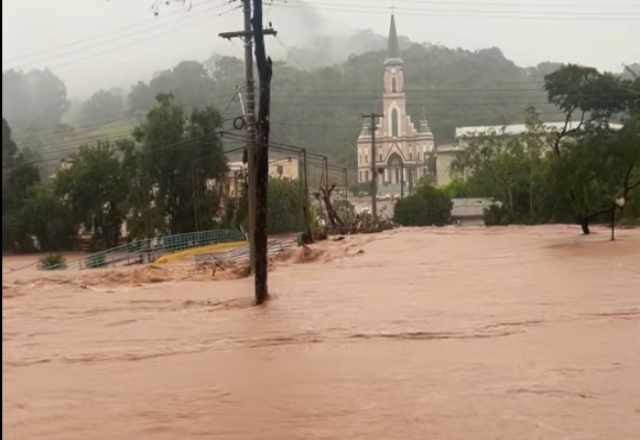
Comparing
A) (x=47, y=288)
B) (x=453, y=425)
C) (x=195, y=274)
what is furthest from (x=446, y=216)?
(x=453, y=425)

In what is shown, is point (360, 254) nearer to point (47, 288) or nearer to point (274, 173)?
point (47, 288)

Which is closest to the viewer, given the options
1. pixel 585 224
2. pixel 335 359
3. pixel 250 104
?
pixel 335 359

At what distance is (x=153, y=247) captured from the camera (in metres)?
38.4

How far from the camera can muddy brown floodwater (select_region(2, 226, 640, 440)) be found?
23.3 feet

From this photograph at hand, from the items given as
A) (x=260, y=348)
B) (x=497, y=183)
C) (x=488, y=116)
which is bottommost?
(x=260, y=348)

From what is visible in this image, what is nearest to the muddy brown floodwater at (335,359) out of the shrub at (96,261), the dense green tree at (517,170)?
the shrub at (96,261)

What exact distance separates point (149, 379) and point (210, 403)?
1.54 m

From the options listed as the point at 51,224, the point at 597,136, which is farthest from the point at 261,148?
the point at 51,224

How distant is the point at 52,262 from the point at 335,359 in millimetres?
25108

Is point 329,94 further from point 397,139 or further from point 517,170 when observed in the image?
point 517,170

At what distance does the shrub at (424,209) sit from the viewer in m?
59.2

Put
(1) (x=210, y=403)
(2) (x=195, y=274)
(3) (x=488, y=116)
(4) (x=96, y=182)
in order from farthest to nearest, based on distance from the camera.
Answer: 1. (3) (x=488, y=116)
2. (4) (x=96, y=182)
3. (2) (x=195, y=274)
4. (1) (x=210, y=403)

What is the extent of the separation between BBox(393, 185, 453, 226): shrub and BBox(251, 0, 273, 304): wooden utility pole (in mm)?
43549

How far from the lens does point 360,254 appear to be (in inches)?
1171
